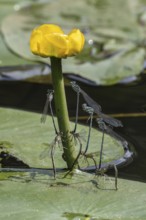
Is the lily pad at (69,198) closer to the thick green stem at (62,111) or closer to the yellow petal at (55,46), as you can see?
the thick green stem at (62,111)

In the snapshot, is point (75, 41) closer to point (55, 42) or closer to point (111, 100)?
point (55, 42)

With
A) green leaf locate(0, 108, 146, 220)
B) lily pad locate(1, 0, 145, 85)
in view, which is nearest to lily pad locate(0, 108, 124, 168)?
green leaf locate(0, 108, 146, 220)

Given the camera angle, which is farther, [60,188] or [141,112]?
[141,112]

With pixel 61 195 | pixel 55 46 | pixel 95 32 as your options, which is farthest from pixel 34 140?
pixel 95 32

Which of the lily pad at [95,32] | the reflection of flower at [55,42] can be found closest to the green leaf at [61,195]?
the reflection of flower at [55,42]

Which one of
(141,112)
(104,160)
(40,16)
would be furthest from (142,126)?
(40,16)

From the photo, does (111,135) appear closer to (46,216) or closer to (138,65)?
(46,216)

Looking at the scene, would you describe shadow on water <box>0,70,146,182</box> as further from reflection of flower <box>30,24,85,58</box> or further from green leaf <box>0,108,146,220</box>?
reflection of flower <box>30,24,85,58</box>
